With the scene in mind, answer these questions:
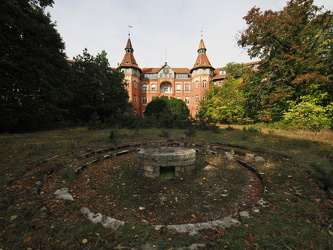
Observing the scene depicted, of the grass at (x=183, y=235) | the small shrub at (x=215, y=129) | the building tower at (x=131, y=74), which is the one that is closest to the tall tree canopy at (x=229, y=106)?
the small shrub at (x=215, y=129)

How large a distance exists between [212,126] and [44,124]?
18079 millimetres

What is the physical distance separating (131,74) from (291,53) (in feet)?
103

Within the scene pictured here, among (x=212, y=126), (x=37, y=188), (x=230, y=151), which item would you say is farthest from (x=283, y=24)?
(x=37, y=188)

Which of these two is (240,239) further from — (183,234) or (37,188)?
(37,188)

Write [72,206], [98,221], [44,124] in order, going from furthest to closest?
1. [44,124]
2. [72,206]
3. [98,221]

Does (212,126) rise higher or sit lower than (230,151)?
higher

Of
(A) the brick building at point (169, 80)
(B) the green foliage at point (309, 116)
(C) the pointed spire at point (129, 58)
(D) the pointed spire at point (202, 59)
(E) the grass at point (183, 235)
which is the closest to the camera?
(E) the grass at point (183, 235)

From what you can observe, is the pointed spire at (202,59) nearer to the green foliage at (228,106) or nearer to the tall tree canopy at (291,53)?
the green foliage at (228,106)

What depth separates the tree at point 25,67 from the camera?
1088 centimetres

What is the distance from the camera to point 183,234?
2416 mm

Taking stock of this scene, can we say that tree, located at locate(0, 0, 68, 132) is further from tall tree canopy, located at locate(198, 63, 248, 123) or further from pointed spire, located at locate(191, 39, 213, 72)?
pointed spire, located at locate(191, 39, 213, 72)

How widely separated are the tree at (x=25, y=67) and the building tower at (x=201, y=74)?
2889cm

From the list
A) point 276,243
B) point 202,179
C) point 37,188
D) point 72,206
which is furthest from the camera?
point 202,179

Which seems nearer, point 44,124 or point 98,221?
point 98,221
